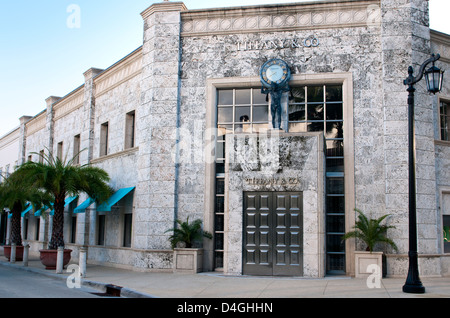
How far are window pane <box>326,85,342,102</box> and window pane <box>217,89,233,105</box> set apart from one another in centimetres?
371

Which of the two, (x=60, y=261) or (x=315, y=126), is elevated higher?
(x=315, y=126)

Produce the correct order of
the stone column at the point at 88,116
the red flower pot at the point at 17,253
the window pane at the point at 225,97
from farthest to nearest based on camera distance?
the stone column at the point at 88,116
the red flower pot at the point at 17,253
the window pane at the point at 225,97

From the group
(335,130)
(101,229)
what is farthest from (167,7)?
(101,229)

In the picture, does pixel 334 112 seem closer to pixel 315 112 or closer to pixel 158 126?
pixel 315 112

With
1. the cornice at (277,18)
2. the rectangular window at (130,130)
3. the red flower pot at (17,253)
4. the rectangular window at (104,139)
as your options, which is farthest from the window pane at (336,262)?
the red flower pot at (17,253)

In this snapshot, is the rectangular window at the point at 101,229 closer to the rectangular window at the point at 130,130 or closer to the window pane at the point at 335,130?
the rectangular window at the point at 130,130

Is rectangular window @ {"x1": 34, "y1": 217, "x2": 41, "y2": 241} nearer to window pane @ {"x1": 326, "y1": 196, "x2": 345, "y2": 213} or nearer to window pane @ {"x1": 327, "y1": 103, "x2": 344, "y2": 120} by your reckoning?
window pane @ {"x1": 326, "y1": 196, "x2": 345, "y2": 213}

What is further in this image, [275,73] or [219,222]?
[219,222]

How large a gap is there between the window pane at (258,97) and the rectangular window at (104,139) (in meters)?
8.99

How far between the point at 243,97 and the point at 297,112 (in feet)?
7.17

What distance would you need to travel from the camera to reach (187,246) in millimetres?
16672

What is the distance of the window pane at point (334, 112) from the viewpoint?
17094 millimetres

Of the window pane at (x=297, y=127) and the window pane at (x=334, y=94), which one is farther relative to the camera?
the window pane at (x=297, y=127)

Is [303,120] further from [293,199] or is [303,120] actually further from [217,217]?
[217,217]
